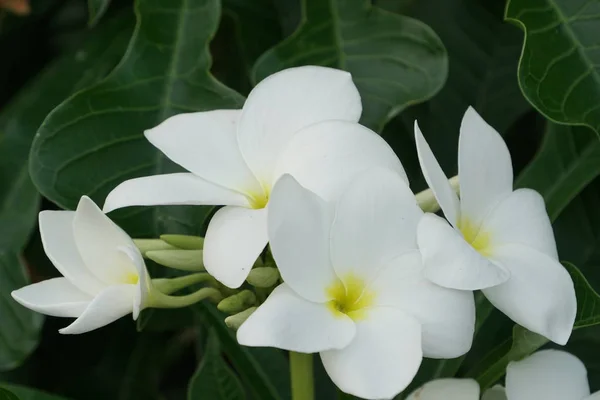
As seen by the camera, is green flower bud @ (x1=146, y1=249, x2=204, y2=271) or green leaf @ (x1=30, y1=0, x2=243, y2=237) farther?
green leaf @ (x1=30, y1=0, x2=243, y2=237)

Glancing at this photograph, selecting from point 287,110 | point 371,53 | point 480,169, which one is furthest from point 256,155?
point 371,53

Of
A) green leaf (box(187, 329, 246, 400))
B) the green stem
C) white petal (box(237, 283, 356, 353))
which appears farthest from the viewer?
green leaf (box(187, 329, 246, 400))

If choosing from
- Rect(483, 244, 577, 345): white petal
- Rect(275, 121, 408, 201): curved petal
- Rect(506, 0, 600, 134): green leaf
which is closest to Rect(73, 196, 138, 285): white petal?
Rect(275, 121, 408, 201): curved petal

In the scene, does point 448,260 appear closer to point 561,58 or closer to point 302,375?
point 302,375

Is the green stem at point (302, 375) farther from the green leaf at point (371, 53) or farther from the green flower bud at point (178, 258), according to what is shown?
the green leaf at point (371, 53)

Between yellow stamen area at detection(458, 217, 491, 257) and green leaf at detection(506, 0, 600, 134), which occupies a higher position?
green leaf at detection(506, 0, 600, 134)

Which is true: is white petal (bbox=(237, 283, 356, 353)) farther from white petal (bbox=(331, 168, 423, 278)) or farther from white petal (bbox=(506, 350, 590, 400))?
white petal (bbox=(506, 350, 590, 400))
